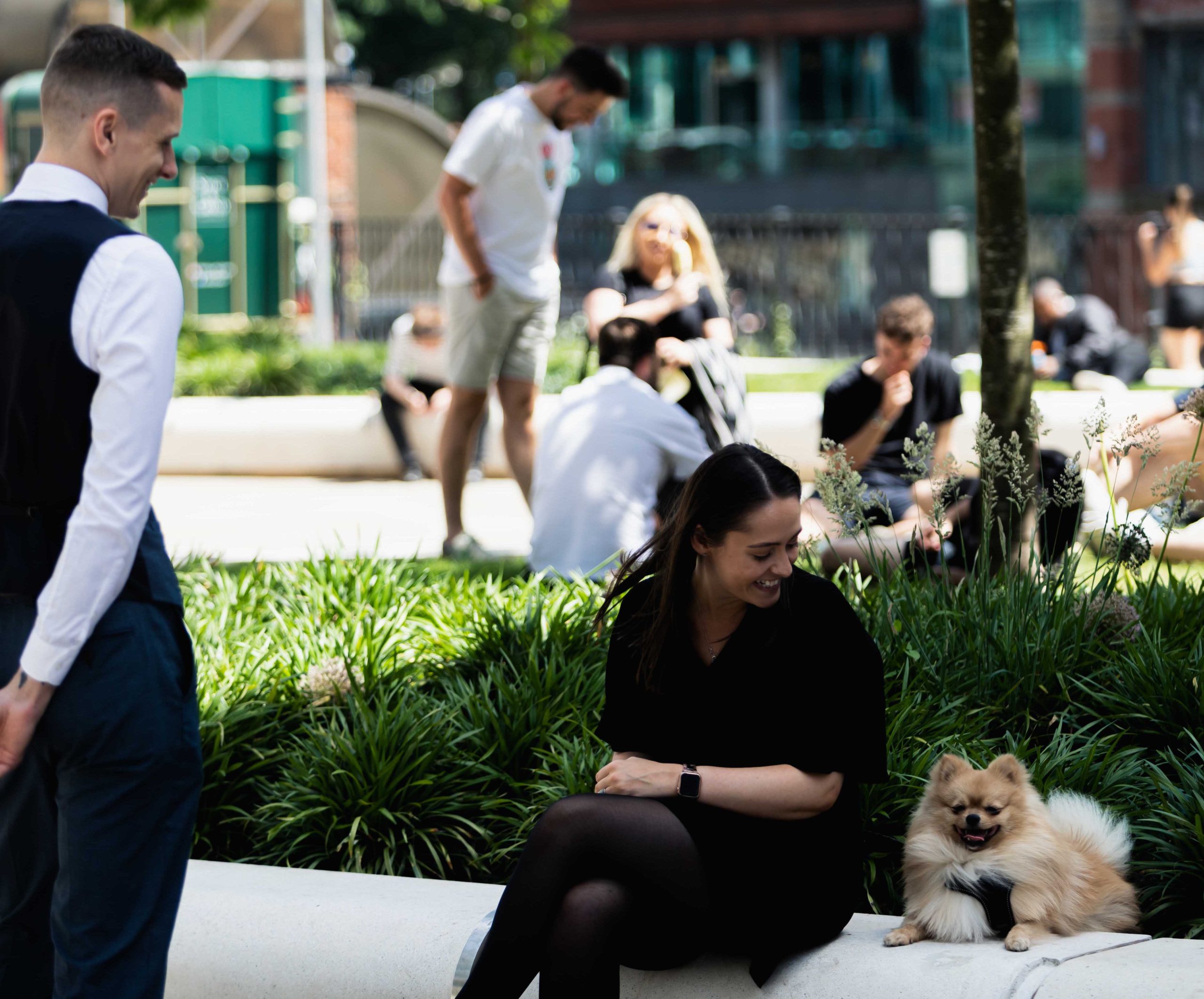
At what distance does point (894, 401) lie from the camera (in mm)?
6160

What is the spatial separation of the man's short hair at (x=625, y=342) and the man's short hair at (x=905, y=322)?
3.25 feet

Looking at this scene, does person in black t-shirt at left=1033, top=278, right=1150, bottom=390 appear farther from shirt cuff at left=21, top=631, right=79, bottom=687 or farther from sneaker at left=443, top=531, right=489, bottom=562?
shirt cuff at left=21, top=631, right=79, bottom=687

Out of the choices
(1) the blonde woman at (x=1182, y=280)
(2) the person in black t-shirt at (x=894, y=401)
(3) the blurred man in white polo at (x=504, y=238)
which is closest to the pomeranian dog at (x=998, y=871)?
(2) the person in black t-shirt at (x=894, y=401)

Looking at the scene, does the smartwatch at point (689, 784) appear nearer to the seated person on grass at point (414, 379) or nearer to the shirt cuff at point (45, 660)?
the shirt cuff at point (45, 660)

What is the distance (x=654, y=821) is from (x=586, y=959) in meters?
0.29

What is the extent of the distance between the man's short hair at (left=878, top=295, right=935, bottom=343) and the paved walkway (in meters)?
1.92

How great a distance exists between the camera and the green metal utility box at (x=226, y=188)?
2081cm

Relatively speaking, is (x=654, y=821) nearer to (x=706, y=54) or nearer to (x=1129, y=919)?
(x=1129, y=919)

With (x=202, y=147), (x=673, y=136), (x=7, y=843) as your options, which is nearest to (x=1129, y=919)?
(x=7, y=843)

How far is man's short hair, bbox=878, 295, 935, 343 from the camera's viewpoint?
6172 mm

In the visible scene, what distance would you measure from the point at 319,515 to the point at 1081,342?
660 centimetres

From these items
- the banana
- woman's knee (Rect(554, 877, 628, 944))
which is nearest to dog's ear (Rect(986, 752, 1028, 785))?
woman's knee (Rect(554, 877, 628, 944))

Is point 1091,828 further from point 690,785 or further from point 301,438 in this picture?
point 301,438

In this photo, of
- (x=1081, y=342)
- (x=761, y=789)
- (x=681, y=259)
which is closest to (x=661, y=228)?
(x=681, y=259)
